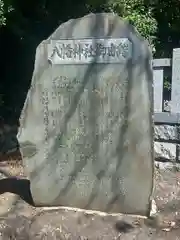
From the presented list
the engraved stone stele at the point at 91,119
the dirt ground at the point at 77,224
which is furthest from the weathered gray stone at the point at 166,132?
the engraved stone stele at the point at 91,119

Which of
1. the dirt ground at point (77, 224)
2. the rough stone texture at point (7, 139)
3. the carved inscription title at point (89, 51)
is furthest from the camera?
the rough stone texture at point (7, 139)

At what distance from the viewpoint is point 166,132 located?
543cm

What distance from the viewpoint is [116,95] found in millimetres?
3994

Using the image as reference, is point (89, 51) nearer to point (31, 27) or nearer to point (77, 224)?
point (77, 224)

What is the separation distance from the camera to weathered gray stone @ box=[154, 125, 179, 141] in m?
5.38

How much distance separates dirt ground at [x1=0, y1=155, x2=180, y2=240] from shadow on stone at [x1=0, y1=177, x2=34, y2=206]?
0.02m

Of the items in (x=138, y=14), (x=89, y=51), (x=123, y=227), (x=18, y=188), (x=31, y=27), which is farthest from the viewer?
(x=138, y=14)

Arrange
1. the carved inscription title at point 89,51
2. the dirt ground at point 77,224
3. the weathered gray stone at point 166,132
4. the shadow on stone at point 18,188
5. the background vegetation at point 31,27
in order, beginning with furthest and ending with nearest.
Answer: the background vegetation at point 31,27
the weathered gray stone at point 166,132
the shadow on stone at point 18,188
the carved inscription title at point 89,51
the dirt ground at point 77,224

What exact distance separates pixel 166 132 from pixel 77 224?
1902mm

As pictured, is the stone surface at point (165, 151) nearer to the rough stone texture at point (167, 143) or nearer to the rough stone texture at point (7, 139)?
the rough stone texture at point (167, 143)

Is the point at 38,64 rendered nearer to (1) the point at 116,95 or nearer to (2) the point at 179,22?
(1) the point at 116,95

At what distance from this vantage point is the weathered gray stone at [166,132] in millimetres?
5383

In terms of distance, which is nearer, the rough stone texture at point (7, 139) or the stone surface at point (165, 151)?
the stone surface at point (165, 151)

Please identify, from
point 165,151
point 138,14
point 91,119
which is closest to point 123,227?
point 91,119
